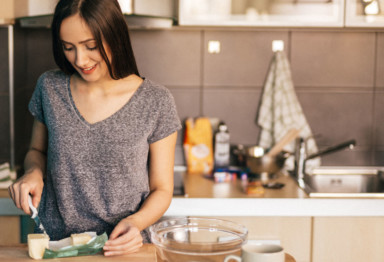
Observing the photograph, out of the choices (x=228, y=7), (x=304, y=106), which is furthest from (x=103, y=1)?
(x=304, y=106)

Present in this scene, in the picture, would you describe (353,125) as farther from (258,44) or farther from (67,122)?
(67,122)

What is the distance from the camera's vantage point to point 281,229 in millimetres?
1907

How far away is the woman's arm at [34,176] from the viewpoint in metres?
1.17

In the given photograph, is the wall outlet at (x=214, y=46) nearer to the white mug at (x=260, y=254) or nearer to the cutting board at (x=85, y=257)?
the cutting board at (x=85, y=257)

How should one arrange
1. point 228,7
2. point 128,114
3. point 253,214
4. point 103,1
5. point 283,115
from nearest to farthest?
point 103,1, point 128,114, point 253,214, point 228,7, point 283,115

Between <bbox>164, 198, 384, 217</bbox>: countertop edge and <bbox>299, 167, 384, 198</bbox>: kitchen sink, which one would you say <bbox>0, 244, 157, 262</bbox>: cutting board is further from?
<bbox>299, 167, 384, 198</bbox>: kitchen sink

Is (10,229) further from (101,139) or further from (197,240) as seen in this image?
(197,240)

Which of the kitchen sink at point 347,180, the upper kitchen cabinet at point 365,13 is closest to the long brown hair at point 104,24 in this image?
the upper kitchen cabinet at point 365,13

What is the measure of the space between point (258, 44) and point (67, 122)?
1309mm

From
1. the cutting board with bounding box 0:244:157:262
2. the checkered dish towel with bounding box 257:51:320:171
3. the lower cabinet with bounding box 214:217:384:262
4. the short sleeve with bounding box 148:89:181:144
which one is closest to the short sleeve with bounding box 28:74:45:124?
the short sleeve with bounding box 148:89:181:144

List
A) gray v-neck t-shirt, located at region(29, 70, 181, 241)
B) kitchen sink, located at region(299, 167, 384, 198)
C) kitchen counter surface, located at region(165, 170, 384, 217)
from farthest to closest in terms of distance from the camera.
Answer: kitchen sink, located at region(299, 167, 384, 198), kitchen counter surface, located at region(165, 170, 384, 217), gray v-neck t-shirt, located at region(29, 70, 181, 241)

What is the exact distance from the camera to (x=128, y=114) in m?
1.30

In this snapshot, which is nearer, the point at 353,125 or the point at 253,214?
the point at 253,214

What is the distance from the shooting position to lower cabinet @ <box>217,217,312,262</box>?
1903 mm
